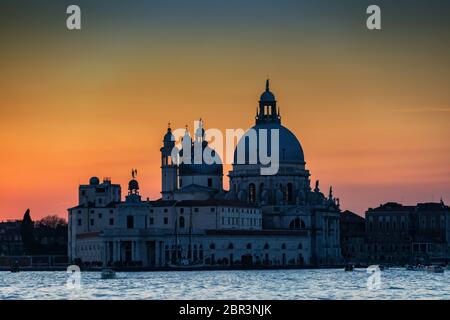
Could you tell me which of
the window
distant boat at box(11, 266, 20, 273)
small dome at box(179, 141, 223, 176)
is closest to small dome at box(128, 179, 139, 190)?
the window

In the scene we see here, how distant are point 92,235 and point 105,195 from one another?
5902 mm

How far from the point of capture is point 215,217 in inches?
3615

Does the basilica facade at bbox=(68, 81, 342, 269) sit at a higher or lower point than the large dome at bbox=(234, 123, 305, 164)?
lower

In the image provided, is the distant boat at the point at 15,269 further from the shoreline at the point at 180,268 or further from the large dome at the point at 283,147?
the large dome at the point at 283,147

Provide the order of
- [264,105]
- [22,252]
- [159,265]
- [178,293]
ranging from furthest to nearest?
[22,252] < [264,105] < [159,265] < [178,293]

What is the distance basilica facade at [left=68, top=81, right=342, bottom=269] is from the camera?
86000mm

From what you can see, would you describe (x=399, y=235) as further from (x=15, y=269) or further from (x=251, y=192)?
(x=15, y=269)

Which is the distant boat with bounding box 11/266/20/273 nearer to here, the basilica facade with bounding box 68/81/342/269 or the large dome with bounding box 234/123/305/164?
the basilica facade with bounding box 68/81/342/269

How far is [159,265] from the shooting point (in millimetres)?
85062

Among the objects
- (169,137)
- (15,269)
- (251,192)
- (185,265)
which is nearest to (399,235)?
(251,192)

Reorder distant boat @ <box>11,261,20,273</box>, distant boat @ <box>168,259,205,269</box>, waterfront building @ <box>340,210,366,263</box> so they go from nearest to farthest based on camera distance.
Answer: distant boat @ <box>168,259,205,269</box>, distant boat @ <box>11,261,20,273</box>, waterfront building @ <box>340,210,366,263</box>

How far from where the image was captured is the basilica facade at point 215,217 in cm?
8600
